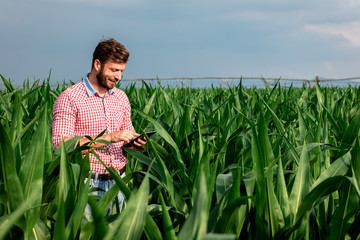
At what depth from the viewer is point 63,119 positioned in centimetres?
179

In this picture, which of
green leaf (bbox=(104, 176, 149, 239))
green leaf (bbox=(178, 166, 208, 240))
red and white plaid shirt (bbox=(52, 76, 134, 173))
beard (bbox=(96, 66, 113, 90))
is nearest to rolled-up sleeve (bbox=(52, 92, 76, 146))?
red and white plaid shirt (bbox=(52, 76, 134, 173))

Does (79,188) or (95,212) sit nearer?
(95,212)

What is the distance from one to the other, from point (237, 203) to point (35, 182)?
17.3 inches

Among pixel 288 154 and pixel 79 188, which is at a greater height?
pixel 288 154

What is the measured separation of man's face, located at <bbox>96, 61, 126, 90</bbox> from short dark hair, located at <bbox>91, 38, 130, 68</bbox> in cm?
2

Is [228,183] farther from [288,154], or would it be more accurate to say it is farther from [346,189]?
[288,154]

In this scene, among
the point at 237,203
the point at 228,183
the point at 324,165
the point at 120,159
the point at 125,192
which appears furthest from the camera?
the point at 120,159

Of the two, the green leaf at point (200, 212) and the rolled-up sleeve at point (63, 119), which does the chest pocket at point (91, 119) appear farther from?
the green leaf at point (200, 212)

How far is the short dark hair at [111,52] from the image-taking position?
6.17 feet

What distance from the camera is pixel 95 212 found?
0.69 metres

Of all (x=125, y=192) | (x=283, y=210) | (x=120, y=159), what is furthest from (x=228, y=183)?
(x=120, y=159)

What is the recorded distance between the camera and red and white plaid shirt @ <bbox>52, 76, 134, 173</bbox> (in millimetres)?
1789

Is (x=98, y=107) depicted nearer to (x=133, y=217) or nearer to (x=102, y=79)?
(x=102, y=79)

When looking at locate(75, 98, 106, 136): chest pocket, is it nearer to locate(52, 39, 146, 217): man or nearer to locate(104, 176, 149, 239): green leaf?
locate(52, 39, 146, 217): man
